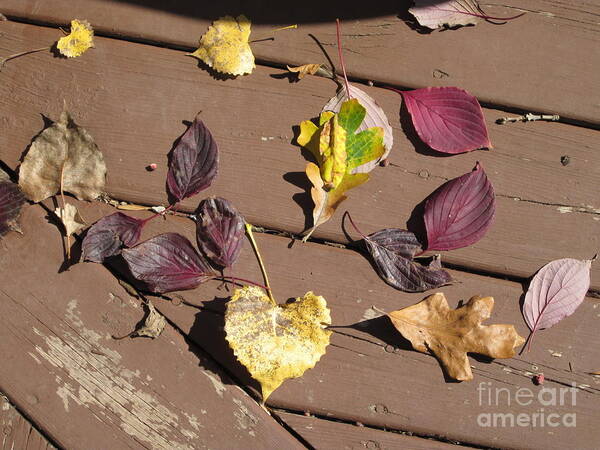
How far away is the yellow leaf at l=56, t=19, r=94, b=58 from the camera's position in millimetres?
1308

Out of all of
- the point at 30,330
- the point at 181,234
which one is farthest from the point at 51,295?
the point at 181,234

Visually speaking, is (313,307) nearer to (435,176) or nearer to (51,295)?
(435,176)

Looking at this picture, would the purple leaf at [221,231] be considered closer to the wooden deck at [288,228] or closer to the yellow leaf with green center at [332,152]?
the wooden deck at [288,228]

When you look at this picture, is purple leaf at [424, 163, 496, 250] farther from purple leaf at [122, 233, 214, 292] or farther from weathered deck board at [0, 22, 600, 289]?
purple leaf at [122, 233, 214, 292]

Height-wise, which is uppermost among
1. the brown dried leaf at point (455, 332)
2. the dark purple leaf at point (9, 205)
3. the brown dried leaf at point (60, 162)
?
the brown dried leaf at point (60, 162)

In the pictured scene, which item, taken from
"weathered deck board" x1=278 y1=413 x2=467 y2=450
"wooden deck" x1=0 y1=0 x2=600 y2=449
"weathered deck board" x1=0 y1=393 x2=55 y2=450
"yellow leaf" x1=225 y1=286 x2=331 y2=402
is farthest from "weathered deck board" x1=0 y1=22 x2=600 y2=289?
Answer: "weathered deck board" x1=0 y1=393 x2=55 y2=450

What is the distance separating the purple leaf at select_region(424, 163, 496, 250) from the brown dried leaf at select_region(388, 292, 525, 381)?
0.11 metres

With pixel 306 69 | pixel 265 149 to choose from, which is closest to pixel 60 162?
pixel 265 149

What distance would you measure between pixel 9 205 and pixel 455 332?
0.87 meters

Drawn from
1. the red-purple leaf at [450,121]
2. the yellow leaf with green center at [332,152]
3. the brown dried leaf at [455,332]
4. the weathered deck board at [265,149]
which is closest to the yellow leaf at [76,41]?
the weathered deck board at [265,149]

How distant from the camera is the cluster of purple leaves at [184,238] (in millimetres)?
1272

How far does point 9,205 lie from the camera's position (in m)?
1.29

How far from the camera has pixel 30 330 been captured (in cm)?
130

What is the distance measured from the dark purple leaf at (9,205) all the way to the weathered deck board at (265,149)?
0.06 m
